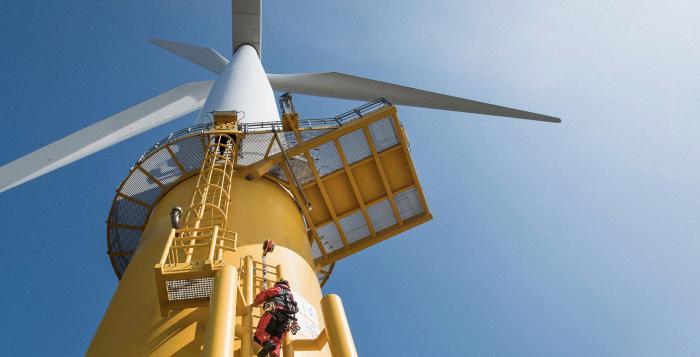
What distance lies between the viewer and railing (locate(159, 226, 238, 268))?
10.0 metres

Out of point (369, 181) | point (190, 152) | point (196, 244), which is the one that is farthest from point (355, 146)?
point (196, 244)

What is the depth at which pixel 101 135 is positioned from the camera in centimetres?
1934

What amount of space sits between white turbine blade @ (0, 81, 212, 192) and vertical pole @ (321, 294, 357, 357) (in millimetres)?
12580

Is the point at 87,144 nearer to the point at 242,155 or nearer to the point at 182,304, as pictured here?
the point at 242,155

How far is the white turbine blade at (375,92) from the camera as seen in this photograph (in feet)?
69.3

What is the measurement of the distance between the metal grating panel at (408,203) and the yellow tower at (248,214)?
0.04 metres

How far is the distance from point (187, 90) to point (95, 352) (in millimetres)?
18064

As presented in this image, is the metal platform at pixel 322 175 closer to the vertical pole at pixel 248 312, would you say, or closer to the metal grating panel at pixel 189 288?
the vertical pole at pixel 248 312

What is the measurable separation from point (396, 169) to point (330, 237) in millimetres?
2872

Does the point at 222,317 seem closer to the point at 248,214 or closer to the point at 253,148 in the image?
the point at 248,214

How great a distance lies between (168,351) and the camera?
9406 millimetres

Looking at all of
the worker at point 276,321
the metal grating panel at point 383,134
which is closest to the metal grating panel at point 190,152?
the metal grating panel at point 383,134

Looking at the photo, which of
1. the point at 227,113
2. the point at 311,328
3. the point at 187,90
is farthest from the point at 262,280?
the point at 187,90

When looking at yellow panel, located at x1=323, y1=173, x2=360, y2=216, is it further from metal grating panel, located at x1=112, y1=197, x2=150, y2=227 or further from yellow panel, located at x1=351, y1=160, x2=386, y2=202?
metal grating panel, located at x1=112, y1=197, x2=150, y2=227
